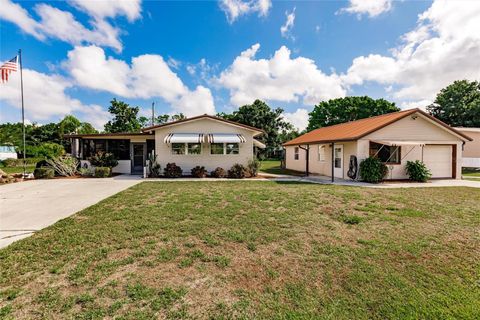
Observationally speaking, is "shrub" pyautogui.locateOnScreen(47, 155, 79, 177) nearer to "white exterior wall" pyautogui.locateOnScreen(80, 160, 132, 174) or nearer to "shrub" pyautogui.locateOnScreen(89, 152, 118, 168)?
"shrub" pyautogui.locateOnScreen(89, 152, 118, 168)

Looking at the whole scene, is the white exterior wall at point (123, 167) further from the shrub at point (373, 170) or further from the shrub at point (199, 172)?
the shrub at point (373, 170)

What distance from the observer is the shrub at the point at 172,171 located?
56.9ft

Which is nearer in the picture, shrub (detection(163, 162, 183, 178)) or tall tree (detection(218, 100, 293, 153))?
shrub (detection(163, 162, 183, 178))

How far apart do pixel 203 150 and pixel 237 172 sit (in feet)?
11.8

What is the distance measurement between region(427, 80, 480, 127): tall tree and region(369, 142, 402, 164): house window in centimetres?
3323

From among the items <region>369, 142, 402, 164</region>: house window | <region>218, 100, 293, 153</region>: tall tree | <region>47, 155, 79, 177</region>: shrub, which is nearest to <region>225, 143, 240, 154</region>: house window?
<region>369, 142, 402, 164</region>: house window

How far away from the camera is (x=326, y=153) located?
1967cm

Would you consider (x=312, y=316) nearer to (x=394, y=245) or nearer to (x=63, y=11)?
(x=394, y=245)

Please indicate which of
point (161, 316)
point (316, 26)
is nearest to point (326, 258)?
point (161, 316)

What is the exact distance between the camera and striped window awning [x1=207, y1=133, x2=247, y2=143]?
17638 millimetres

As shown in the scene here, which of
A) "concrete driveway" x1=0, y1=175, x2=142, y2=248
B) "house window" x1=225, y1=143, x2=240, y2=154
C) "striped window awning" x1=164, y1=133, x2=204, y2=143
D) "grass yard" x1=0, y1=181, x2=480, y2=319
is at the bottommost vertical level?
"grass yard" x1=0, y1=181, x2=480, y2=319

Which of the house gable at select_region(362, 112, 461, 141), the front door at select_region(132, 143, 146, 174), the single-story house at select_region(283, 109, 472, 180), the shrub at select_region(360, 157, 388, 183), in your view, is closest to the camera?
the shrub at select_region(360, 157, 388, 183)

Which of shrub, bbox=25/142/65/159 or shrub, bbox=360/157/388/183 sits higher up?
shrub, bbox=25/142/65/159

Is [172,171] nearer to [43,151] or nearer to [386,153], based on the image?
[386,153]
